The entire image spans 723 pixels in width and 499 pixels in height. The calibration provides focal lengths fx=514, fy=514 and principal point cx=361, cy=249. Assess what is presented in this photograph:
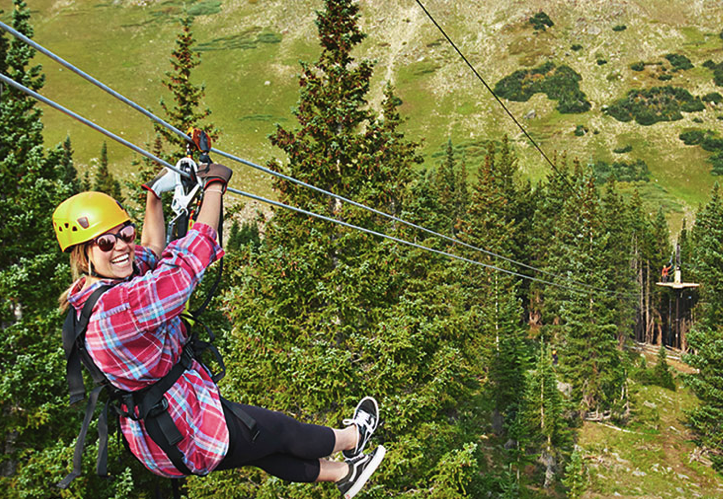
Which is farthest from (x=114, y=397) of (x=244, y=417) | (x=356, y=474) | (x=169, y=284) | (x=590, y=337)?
(x=590, y=337)

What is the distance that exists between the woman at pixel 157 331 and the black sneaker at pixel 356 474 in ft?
4.40

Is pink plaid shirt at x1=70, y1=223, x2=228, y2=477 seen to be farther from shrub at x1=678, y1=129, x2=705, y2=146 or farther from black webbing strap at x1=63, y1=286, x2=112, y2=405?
shrub at x1=678, y1=129, x2=705, y2=146

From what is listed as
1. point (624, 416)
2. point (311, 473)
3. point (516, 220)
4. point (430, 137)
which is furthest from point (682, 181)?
point (311, 473)

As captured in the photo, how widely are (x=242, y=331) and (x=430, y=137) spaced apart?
173056 mm

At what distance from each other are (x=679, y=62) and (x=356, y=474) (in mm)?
227017

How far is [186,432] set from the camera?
3.37 metres

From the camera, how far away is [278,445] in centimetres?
391

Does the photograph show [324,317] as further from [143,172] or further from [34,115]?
[34,115]

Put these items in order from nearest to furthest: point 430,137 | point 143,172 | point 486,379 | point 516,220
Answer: point 143,172 → point 486,379 → point 516,220 → point 430,137

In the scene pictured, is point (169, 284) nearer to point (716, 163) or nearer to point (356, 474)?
point (356, 474)

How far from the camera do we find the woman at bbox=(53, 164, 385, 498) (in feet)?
10.0

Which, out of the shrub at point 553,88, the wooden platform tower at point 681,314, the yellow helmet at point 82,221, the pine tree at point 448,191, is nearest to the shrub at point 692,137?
the shrub at point 553,88

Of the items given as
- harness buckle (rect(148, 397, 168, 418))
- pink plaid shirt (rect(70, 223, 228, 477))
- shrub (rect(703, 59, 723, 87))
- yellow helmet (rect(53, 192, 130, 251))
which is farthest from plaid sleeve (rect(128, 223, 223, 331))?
shrub (rect(703, 59, 723, 87))

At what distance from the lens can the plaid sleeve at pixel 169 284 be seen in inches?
118
